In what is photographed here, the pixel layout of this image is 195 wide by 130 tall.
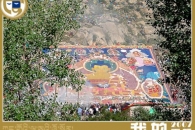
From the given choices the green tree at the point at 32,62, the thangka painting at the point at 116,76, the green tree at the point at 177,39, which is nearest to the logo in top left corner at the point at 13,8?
the green tree at the point at 32,62

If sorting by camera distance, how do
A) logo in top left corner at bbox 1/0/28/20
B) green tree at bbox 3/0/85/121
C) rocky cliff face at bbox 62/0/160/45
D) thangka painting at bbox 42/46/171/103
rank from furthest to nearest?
rocky cliff face at bbox 62/0/160/45
thangka painting at bbox 42/46/171/103
green tree at bbox 3/0/85/121
logo in top left corner at bbox 1/0/28/20

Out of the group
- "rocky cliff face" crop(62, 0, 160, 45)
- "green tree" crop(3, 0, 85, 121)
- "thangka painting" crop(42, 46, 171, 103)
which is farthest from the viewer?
"rocky cliff face" crop(62, 0, 160, 45)

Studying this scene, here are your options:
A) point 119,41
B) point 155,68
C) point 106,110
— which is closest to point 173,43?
point 106,110

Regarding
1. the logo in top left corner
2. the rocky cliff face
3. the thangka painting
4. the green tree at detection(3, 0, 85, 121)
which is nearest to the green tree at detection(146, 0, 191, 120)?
the green tree at detection(3, 0, 85, 121)

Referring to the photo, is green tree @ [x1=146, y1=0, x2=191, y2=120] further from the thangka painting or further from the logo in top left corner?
the thangka painting

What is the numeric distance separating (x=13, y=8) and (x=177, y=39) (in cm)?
495

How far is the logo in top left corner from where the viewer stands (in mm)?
11062

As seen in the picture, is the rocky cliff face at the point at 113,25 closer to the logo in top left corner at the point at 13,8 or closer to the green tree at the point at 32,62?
the green tree at the point at 32,62

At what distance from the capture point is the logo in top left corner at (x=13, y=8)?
36.3 ft

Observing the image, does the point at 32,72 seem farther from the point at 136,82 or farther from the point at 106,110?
the point at 136,82

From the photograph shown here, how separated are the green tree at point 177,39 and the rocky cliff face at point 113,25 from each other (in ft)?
116

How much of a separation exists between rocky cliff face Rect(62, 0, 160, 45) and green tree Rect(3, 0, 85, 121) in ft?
111

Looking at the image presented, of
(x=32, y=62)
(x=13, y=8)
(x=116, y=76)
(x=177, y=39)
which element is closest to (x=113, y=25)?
(x=116, y=76)

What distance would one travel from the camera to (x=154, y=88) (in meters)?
33.6
